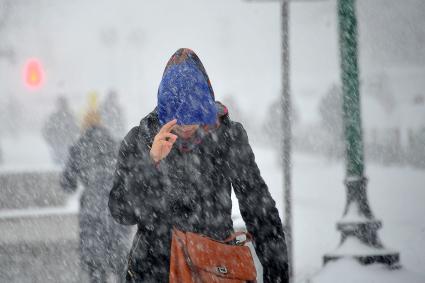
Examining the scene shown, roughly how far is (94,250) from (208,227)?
3972mm

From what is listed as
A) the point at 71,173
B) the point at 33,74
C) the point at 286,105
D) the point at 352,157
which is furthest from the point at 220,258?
the point at 33,74

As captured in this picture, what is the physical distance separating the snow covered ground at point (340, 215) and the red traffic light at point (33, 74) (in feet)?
6.19

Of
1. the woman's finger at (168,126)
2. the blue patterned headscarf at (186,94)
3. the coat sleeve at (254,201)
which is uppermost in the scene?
the blue patterned headscarf at (186,94)

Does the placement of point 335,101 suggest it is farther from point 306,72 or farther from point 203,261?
point 306,72

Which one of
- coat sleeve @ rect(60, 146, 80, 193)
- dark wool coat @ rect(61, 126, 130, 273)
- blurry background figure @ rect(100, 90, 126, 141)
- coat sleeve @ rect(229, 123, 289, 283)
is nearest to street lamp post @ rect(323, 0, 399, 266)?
dark wool coat @ rect(61, 126, 130, 273)

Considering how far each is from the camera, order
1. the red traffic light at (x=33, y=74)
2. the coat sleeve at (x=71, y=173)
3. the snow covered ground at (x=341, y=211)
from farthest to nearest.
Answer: the red traffic light at (x=33, y=74) < the snow covered ground at (x=341, y=211) < the coat sleeve at (x=71, y=173)

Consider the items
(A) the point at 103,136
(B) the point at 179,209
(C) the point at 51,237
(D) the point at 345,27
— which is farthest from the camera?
(C) the point at 51,237

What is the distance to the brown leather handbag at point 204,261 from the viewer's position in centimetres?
215

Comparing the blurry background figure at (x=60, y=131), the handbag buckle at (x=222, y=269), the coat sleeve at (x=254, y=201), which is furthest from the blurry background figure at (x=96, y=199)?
the blurry background figure at (x=60, y=131)

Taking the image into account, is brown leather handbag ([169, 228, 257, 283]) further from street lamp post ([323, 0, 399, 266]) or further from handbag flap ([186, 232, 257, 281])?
street lamp post ([323, 0, 399, 266])

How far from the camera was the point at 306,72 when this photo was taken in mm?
136000

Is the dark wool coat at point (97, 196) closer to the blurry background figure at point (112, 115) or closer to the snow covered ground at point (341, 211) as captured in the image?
the snow covered ground at point (341, 211)

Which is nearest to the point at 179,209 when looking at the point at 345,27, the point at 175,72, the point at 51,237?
the point at 175,72

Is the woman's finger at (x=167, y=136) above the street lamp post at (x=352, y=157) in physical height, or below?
above
